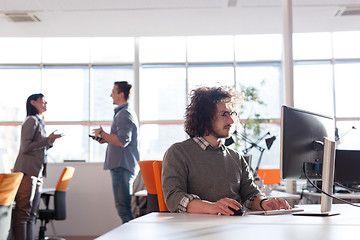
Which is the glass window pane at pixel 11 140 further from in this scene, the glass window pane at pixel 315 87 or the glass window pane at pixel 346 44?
the glass window pane at pixel 346 44

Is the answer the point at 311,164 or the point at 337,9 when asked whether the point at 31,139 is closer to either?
the point at 311,164

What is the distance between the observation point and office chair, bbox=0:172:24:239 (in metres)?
3.21

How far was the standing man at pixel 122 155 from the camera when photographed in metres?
4.16

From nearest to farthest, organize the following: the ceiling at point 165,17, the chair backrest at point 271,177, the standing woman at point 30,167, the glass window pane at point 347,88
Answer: the standing woman at point 30,167 → the ceiling at point 165,17 → the chair backrest at point 271,177 → the glass window pane at point 347,88

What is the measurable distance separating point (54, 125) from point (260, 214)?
6154mm

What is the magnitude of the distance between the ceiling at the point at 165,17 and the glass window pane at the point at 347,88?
1045mm

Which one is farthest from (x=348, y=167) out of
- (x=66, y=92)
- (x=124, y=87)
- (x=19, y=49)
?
(x=19, y=49)

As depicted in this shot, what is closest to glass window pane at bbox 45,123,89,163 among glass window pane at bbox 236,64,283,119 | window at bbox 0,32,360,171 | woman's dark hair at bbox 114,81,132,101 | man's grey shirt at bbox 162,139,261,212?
window at bbox 0,32,360,171

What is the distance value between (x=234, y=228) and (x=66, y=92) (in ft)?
21.7

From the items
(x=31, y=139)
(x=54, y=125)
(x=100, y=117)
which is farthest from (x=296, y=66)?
(x=31, y=139)

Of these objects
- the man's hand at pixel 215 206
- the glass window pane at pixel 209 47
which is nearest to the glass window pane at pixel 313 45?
the glass window pane at pixel 209 47

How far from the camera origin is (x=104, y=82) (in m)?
7.67

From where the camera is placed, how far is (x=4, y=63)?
767 centimetres

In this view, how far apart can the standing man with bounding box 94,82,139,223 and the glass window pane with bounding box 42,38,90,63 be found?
11.8 feet
